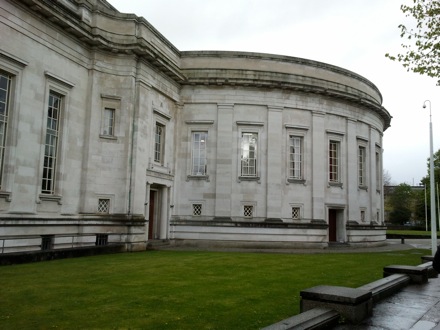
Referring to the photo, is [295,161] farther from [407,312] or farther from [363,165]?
[407,312]

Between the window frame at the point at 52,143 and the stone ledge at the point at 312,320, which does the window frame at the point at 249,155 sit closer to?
the window frame at the point at 52,143

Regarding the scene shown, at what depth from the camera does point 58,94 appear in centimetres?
1855

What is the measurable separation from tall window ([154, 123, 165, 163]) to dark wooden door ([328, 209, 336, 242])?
1264 centimetres

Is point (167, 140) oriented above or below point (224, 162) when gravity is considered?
above

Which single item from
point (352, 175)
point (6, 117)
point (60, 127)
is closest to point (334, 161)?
point (352, 175)

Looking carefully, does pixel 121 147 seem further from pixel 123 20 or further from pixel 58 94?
pixel 123 20

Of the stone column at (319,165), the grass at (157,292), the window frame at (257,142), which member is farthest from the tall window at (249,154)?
the grass at (157,292)

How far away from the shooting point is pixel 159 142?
2473cm

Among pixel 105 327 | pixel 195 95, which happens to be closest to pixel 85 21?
pixel 195 95

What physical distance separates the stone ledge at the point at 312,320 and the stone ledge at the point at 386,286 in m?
1.95

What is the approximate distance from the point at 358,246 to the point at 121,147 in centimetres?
1784

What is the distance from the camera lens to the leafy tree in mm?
83188

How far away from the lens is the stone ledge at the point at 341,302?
23.5ft

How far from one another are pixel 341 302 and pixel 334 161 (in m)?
22.8
